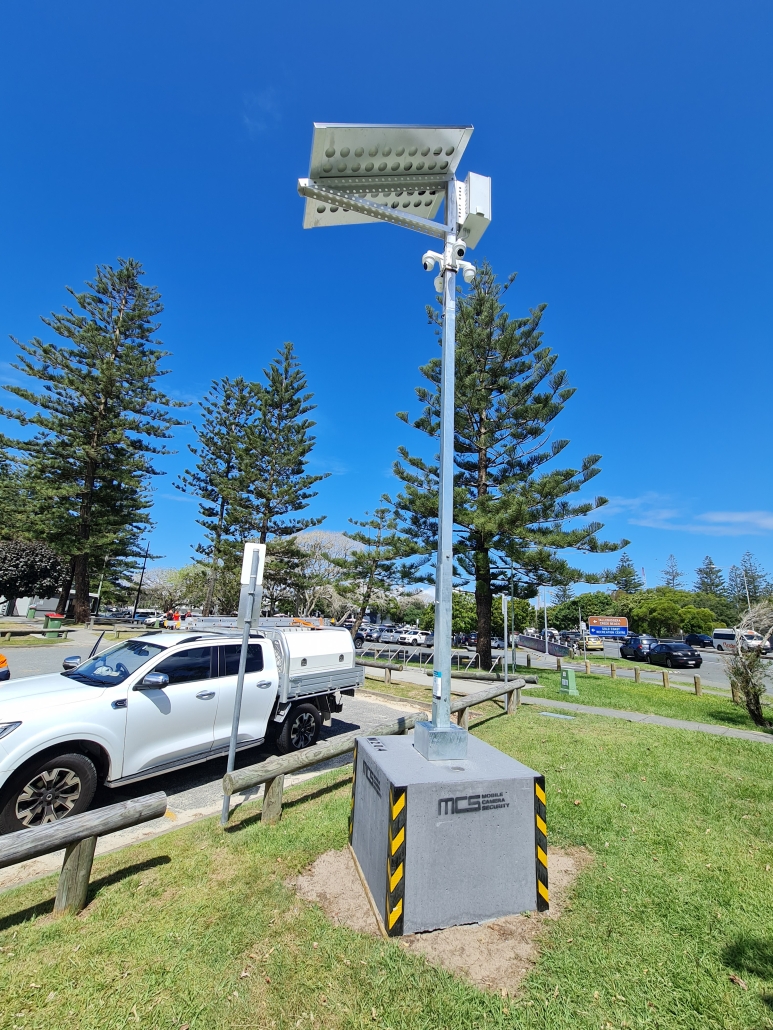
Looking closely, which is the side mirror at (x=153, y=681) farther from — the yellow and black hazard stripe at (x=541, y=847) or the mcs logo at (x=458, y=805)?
the yellow and black hazard stripe at (x=541, y=847)

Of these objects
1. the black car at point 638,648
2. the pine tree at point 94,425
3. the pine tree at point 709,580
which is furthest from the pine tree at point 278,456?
the pine tree at point 709,580

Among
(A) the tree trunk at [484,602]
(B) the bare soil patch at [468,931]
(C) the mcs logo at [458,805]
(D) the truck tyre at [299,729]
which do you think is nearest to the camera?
(B) the bare soil patch at [468,931]

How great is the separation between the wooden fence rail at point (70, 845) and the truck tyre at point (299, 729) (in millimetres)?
3142

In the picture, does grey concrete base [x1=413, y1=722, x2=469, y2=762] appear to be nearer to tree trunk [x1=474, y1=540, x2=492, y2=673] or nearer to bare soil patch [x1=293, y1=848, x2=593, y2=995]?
bare soil patch [x1=293, y1=848, x2=593, y2=995]

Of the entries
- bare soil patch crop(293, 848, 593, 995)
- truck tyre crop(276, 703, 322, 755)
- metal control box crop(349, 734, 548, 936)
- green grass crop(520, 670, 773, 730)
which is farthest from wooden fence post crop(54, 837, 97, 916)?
green grass crop(520, 670, 773, 730)

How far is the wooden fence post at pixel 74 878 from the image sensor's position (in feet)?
10.4

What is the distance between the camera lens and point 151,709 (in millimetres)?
4996

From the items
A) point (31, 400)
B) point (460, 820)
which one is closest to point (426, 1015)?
point (460, 820)

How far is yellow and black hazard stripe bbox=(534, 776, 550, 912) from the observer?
321cm

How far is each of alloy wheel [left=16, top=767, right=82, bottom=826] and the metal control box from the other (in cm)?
284

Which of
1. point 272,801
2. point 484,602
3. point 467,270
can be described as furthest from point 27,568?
point 467,270

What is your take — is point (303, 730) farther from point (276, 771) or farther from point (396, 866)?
point (396, 866)

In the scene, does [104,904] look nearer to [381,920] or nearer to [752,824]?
[381,920]

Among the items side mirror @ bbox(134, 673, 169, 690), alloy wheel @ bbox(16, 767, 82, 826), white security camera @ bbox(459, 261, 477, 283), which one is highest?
white security camera @ bbox(459, 261, 477, 283)
